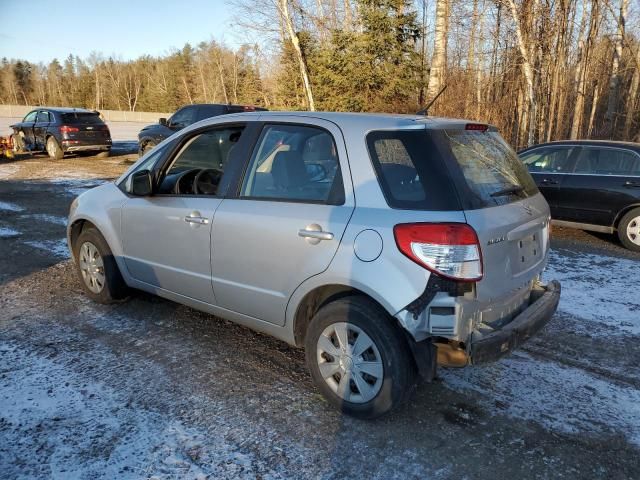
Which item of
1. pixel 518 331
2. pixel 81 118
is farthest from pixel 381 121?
pixel 81 118

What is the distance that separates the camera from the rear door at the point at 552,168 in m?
7.98

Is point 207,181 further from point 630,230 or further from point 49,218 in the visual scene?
point 630,230

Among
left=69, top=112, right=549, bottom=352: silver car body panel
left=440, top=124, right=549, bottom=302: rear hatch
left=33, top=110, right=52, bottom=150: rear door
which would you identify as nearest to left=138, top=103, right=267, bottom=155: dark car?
left=33, top=110, right=52, bottom=150: rear door

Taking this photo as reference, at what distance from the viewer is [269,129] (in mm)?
3566

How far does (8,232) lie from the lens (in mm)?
7656

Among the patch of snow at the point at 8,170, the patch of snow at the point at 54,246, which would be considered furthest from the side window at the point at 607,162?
the patch of snow at the point at 8,170

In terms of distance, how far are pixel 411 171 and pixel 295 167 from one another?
0.88 metres

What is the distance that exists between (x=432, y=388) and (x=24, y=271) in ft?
16.1

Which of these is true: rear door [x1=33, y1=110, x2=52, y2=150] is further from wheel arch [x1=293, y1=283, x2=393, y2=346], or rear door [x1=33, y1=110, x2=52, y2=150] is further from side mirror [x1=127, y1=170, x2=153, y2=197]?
wheel arch [x1=293, y1=283, x2=393, y2=346]


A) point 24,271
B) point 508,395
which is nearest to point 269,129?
point 508,395

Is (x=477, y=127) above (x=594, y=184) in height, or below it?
above

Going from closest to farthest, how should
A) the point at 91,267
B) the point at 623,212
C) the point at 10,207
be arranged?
the point at 91,267, the point at 623,212, the point at 10,207

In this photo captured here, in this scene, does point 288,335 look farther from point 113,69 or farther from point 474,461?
point 113,69

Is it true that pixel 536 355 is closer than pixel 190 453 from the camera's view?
No
